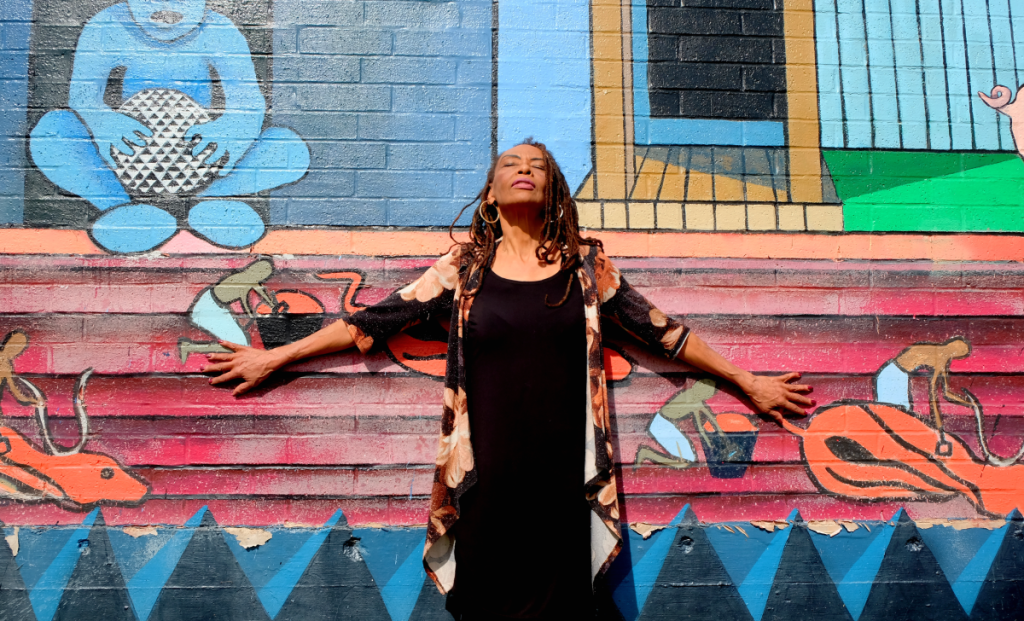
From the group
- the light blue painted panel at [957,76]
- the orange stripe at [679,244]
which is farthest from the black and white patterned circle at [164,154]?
the light blue painted panel at [957,76]

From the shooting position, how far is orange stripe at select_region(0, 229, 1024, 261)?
9.84ft

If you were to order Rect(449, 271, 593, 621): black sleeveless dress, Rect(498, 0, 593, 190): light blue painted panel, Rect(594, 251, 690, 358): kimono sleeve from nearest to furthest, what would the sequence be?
1. Rect(449, 271, 593, 621): black sleeveless dress
2. Rect(594, 251, 690, 358): kimono sleeve
3. Rect(498, 0, 593, 190): light blue painted panel

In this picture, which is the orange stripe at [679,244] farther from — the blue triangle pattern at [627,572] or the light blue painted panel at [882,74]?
the blue triangle pattern at [627,572]

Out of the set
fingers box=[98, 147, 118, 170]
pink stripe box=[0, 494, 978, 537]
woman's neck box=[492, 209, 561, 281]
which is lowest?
pink stripe box=[0, 494, 978, 537]

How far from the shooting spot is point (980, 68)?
3.27m

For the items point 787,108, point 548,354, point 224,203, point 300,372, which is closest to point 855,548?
point 548,354

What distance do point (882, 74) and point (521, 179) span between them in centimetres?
199

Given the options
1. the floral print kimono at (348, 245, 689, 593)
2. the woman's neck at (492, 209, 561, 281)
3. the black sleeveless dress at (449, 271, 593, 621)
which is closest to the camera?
the black sleeveless dress at (449, 271, 593, 621)

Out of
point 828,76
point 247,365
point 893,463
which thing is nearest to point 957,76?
point 828,76

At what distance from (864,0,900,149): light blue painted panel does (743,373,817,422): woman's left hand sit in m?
1.27

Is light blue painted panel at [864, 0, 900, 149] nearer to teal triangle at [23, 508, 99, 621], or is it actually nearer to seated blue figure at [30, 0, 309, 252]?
seated blue figure at [30, 0, 309, 252]

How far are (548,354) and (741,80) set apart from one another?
1.79m

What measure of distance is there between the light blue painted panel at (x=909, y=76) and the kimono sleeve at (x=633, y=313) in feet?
5.16

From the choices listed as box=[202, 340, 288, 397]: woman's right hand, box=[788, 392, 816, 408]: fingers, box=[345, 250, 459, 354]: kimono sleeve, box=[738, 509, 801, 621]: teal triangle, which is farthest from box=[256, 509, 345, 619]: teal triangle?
box=[788, 392, 816, 408]: fingers
